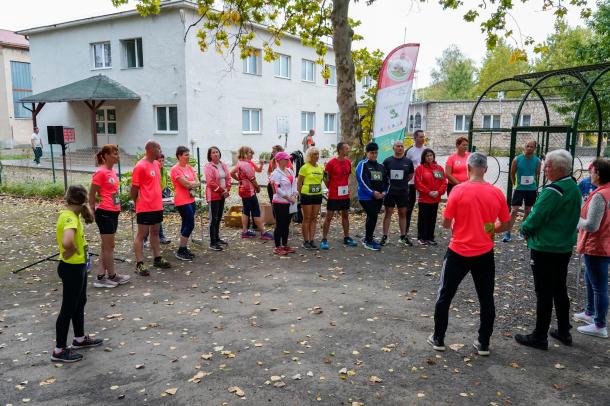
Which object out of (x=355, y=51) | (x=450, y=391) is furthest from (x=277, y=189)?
(x=355, y=51)

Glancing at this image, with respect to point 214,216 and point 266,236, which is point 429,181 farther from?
point 214,216

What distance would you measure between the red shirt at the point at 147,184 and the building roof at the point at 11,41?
109ft

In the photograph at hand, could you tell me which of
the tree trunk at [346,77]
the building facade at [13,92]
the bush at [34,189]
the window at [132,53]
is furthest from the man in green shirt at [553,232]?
the building facade at [13,92]

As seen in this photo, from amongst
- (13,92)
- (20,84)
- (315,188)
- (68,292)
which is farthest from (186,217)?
(20,84)

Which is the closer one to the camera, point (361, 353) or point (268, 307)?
point (361, 353)

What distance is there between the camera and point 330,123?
33.7 meters

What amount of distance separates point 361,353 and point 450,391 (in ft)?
3.00

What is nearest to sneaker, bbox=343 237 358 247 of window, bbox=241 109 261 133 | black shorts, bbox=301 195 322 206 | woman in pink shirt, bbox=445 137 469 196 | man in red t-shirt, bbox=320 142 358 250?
man in red t-shirt, bbox=320 142 358 250

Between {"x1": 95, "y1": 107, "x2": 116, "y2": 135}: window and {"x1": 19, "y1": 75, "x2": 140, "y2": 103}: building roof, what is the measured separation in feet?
4.96

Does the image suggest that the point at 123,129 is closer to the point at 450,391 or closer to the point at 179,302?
the point at 179,302

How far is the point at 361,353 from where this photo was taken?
444cm

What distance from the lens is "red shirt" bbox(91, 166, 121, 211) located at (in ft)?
20.0

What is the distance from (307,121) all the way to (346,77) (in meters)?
19.7

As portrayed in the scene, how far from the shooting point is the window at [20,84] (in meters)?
33.3
